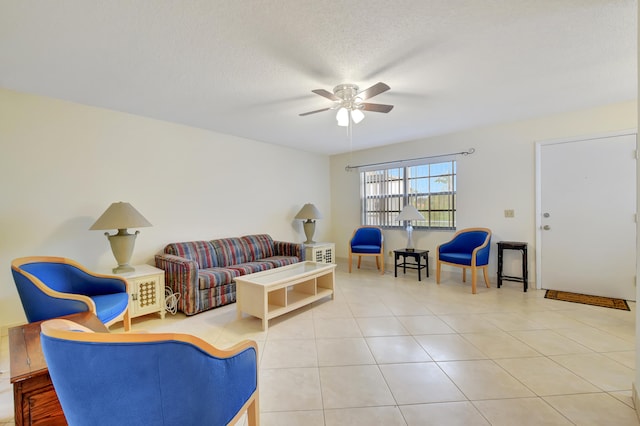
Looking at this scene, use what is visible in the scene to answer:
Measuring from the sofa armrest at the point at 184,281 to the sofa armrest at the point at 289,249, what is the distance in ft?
5.19

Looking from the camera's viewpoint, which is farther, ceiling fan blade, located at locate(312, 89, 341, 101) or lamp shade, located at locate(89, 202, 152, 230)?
lamp shade, located at locate(89, 202, 152, 230)

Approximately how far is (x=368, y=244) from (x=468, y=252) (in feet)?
5.60

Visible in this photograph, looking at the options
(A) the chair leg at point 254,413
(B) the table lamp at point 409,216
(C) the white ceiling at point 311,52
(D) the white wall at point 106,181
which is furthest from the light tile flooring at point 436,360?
(C) the white ceiling at point 311,52

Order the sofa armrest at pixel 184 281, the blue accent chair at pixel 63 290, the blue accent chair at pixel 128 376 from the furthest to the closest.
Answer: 1. the sofa armrest at pixel 184 281
2. the blue accent chair at pixel 63 290
3. the blue accent chair at pixel 128 376

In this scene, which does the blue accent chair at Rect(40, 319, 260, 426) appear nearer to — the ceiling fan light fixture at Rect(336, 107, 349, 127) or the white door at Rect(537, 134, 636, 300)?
the ceiling fan light fixture at Rect(336, 107, 349, 127)

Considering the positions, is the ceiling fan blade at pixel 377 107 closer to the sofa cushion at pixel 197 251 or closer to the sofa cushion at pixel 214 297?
the sofa cushion at pixel 214 297

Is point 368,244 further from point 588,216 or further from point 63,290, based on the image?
point 63,290

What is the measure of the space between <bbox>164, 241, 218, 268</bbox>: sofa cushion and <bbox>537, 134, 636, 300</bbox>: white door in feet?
14.7

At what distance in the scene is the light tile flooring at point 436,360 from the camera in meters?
1.58

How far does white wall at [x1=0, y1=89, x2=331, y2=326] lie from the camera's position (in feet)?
8.63

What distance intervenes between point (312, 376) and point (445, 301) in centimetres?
216

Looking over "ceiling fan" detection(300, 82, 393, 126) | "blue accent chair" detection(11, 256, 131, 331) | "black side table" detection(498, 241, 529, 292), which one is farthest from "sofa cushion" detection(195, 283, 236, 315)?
"black side table" detection(498, 241, 529, 292)

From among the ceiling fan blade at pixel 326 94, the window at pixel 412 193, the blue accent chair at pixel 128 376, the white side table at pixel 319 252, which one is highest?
the ceiling fan blade at pixel 326 94

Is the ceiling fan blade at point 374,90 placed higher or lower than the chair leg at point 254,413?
higher
